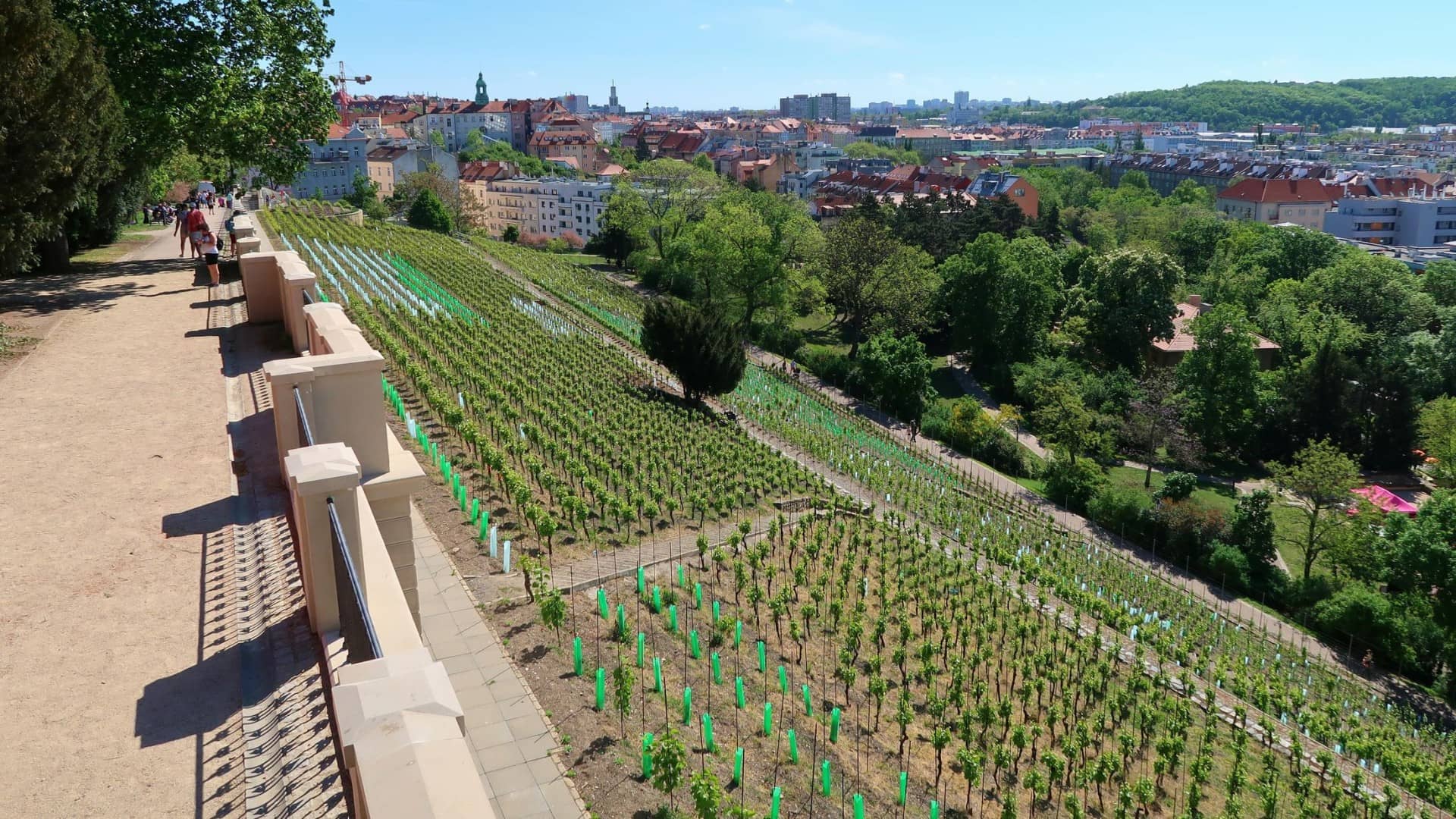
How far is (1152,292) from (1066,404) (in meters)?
14.9

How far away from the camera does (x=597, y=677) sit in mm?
9992

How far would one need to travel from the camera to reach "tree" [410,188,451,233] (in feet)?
191

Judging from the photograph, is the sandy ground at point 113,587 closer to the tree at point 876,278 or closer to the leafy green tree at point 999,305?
the tree at point 876,278

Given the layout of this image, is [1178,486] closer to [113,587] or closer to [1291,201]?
[113,587]

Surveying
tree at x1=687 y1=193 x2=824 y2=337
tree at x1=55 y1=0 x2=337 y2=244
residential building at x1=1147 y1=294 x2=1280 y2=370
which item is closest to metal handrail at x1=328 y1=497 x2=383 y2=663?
tree at x1=55 y1=0 x2=337 y2=244

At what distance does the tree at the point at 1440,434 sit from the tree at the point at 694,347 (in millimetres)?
22075

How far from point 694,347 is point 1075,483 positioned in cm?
1254

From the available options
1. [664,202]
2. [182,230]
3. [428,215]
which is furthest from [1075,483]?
[428,215]

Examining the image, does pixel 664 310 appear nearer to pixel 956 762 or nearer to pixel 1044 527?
pixel 1044 527

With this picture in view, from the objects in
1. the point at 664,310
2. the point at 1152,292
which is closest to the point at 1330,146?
the point at 1152,292

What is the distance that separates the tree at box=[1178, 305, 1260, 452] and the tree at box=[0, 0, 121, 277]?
33.3 metres

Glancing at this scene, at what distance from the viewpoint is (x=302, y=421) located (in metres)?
7.17

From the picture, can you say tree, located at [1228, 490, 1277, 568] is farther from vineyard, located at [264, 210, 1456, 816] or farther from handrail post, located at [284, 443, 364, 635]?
handrail post, located at [284, 443, 364, 635]

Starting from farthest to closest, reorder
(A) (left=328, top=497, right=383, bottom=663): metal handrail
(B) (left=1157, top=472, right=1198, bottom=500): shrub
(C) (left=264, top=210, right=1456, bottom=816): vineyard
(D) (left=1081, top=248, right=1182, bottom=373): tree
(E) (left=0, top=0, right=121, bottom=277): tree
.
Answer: (D) (left=1081, top=248, right=1182, bottom=373): tree < (B) (left=1157, top=472, right=1198, bottom=500): shrub < (E) (left=0, top=0, right=121, bottom=277): tree < (C) (left=264, top=210, right=1456, bottom=816): vineyard < (A) (left=328, top=497, right=383, bottom=663): metal handrail
